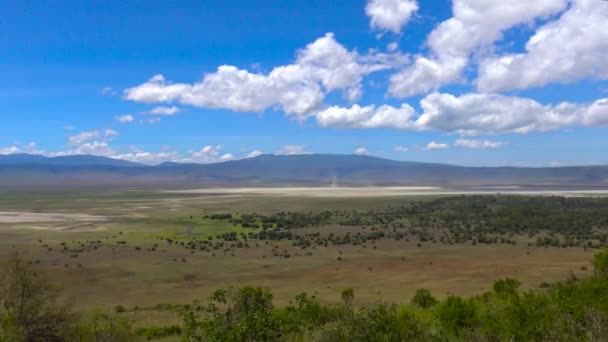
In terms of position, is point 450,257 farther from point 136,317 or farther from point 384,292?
point 136,317

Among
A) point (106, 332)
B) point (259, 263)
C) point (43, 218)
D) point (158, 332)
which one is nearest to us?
point (106, 332)

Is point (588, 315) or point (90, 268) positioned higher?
point (588, 315)

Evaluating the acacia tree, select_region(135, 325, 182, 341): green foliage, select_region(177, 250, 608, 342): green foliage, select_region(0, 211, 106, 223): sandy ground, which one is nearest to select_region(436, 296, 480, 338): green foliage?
select_region(177, 250, 608, 342): green foliage

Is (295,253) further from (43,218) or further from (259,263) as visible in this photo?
(43,218)

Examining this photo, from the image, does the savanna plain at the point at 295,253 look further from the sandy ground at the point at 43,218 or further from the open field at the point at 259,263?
the sandy ground at the point at 43,218

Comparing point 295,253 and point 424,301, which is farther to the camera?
point 295,253

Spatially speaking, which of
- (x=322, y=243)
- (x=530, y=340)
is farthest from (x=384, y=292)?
(x=322, y=243)

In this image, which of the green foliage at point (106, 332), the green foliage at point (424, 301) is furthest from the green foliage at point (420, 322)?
the green foliage at point (424, 301)

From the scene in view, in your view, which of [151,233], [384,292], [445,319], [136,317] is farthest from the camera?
[151,233]

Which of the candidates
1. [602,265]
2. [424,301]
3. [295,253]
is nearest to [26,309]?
[424,301]
